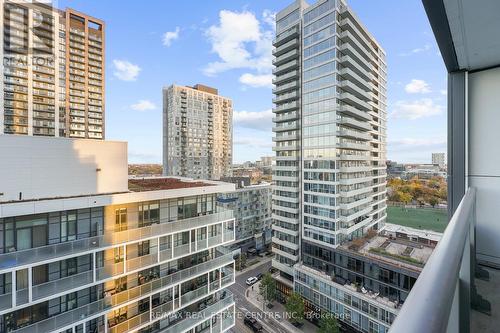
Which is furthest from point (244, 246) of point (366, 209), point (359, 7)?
point (359, 7)

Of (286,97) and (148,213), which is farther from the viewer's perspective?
(286,97)

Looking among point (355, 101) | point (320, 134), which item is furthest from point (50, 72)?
point (355, 101)

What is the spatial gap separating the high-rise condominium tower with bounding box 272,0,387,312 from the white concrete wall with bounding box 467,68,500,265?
13782 millimetres

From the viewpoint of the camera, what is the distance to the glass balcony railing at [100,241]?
5.16 m

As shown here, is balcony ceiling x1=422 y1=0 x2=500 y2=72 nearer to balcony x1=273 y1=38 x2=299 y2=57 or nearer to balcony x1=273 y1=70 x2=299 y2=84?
balcony x1=273 y1=70 x2=299 y2=84

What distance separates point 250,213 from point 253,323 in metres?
12.3

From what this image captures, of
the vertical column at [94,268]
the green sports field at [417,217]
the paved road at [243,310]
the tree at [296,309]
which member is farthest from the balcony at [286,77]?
the green sports field at [417,217]

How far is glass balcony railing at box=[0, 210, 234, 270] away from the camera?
16.9 feet

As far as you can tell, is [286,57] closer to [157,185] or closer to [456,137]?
[157,185]

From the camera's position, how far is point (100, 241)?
621 centimetres

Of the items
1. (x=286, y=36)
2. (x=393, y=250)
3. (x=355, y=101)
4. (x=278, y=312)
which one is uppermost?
(x=286, y=36)

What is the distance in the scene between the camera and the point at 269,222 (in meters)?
27.8

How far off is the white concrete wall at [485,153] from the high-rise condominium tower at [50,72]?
34.2 m

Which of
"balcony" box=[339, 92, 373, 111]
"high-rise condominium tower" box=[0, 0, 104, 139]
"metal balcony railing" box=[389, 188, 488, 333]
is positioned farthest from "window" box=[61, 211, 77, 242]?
"high-rise condominium tower" box=[0, 0, 104, 139]
